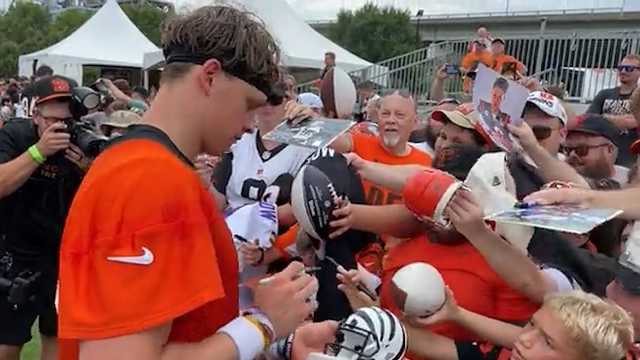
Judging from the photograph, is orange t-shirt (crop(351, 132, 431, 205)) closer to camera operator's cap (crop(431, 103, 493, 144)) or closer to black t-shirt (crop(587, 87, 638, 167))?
camera operator's cap (crop(431, 103, 493, 144))

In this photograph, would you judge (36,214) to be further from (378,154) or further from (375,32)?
(375,32)

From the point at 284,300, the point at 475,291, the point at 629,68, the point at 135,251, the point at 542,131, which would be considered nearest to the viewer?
the point at 135,251

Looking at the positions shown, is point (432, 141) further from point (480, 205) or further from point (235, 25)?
point (235, 25)

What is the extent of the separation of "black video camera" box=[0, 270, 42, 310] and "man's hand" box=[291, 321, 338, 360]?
2609 millimetres

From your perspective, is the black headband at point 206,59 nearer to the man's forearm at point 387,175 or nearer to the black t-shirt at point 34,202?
the man's forearm at point 387,175

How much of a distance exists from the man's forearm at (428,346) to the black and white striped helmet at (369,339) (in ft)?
1.75

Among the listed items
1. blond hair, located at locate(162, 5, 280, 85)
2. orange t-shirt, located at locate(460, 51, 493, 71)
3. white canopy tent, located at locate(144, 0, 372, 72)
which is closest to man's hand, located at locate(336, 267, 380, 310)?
blond hair, located at locate(162, 5, 280, 85)

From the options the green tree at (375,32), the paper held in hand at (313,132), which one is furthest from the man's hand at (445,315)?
the green tree at (375,32)

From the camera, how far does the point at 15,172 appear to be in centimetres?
383

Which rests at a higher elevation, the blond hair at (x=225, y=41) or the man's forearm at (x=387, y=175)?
the blond hair at (x=225, y=41)

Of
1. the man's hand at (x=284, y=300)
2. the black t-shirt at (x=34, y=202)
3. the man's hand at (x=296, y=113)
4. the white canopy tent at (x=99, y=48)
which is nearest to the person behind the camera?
the man's hand at (x=284, y=300)

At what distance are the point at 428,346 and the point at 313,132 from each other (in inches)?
36.7

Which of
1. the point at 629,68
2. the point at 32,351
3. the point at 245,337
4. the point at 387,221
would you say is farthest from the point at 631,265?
the point at 629,68

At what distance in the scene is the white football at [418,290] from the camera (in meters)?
2.16
